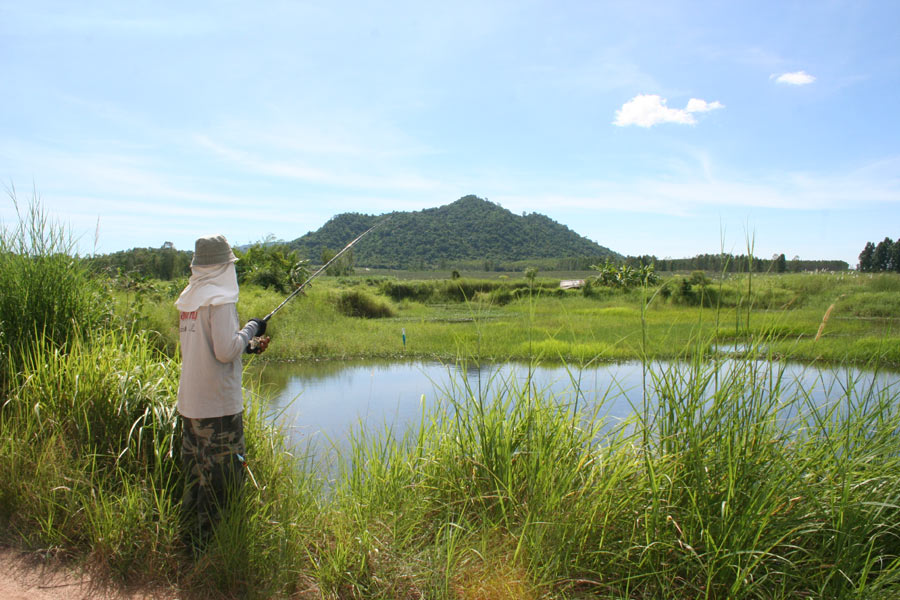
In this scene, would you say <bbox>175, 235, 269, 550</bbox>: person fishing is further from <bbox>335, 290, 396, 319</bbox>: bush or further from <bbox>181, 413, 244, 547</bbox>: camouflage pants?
<bbox>335, 290, 396, 319</bbox>: bush

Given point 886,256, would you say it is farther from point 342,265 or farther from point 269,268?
point 269,268

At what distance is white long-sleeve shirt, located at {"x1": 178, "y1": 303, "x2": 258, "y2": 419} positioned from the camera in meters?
2.30

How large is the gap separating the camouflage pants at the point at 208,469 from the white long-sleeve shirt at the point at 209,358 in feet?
0.23

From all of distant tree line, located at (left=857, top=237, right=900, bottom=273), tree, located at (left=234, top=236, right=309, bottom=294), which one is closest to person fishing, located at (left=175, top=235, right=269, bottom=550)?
distant tree line, located at (left=857, top=237, right=900, bottom=273)

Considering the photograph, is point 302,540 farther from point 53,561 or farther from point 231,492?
point 53,561

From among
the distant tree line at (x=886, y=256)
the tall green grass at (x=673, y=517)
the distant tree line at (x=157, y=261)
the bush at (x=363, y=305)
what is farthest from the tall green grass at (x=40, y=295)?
the bush at (x=363, y=305)

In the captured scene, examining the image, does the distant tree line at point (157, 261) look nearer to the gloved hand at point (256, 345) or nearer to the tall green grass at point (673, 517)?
the gloved hand at point (256, 345)

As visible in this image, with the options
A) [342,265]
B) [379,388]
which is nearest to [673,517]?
[342,265]

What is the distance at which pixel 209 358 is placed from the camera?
2.34 meters

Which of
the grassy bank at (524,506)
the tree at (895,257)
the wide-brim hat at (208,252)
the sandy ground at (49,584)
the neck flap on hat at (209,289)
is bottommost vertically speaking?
the sandy ground at (49,584)

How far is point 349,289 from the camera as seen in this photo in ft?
73.5

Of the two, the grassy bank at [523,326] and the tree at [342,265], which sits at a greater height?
the tree at [342,265]

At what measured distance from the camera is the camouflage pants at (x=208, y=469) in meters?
2.39

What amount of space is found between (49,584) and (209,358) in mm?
1084
